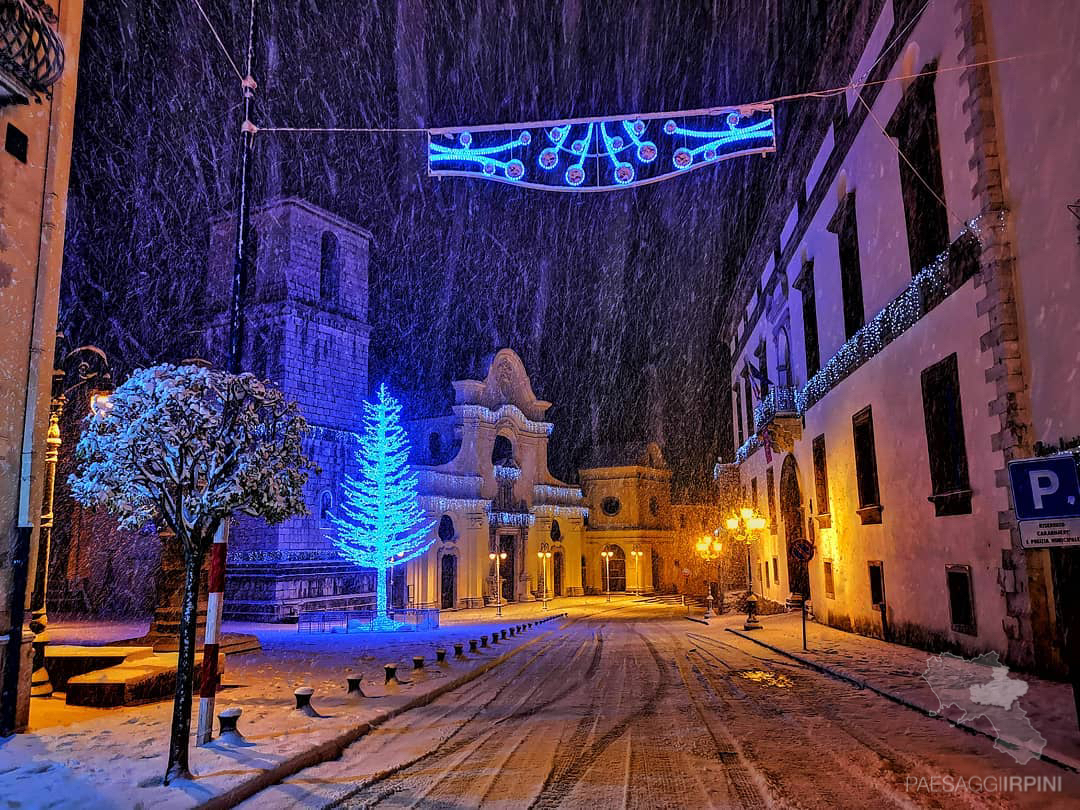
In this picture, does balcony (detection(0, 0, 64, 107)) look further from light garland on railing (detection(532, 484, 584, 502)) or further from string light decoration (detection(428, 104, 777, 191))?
light garland on railing (detection(532, 484, 584, 502))

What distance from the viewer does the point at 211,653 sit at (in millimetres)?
7445

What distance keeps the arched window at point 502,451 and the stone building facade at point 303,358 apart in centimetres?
1657

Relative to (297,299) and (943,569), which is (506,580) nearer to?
(297,299)

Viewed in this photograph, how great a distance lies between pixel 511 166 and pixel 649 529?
53.3 meters

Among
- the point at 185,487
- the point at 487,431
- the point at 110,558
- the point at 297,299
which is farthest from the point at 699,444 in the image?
the point at 185,487

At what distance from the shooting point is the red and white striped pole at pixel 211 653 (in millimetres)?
7438

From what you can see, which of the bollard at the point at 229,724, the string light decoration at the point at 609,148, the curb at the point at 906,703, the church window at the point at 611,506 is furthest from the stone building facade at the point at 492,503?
the bollard at the point at 229,724

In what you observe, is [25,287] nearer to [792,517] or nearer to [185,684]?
[185,684]

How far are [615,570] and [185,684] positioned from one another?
186 ft

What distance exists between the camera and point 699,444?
227ft

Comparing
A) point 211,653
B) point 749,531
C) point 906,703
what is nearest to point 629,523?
point 749,531

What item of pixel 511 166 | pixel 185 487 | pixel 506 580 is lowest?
pixel 506 580

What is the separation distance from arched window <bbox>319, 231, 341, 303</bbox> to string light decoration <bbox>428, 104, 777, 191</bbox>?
24.8 meters

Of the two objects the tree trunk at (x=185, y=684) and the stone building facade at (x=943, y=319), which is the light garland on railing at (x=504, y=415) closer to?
the stone building facade at (x=943, y=319)
